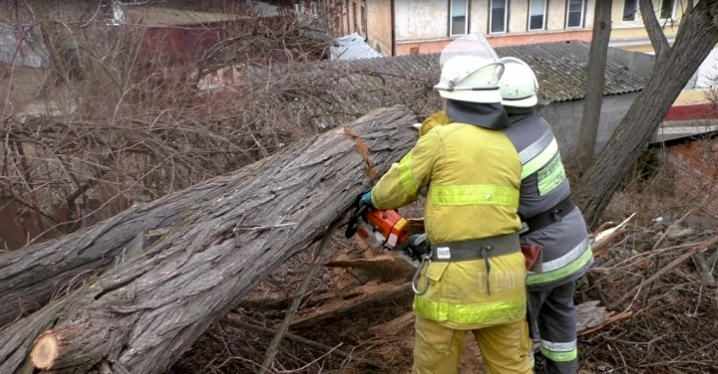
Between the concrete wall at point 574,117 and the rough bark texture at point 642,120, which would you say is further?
the concrete wall at point 574,117

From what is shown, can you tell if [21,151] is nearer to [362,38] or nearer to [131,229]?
[131,229]

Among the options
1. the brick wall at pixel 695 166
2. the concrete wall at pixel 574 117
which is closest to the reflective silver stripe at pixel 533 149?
the brick wall at pixel 695 166

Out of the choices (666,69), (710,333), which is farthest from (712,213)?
(710,333)

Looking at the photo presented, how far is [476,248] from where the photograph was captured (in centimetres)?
254

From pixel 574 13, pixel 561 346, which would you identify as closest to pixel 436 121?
pixel 561 346

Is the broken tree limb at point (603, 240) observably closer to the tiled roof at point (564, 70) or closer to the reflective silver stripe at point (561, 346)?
the reflective silver stripe at point (561, 346)

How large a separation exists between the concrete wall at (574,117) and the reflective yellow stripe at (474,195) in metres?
11.2

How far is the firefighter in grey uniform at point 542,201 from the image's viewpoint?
2658 millimetres

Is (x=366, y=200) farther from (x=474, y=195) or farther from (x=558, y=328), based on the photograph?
(x=558, y=328)

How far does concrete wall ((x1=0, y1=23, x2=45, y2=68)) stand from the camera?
6340 millimetres

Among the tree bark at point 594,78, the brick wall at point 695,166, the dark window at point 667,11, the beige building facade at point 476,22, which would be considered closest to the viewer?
the dark window at point 667,11

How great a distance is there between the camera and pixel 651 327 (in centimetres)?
396

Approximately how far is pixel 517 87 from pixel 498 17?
1653 centimetres

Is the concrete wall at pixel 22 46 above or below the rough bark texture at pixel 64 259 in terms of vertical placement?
above
